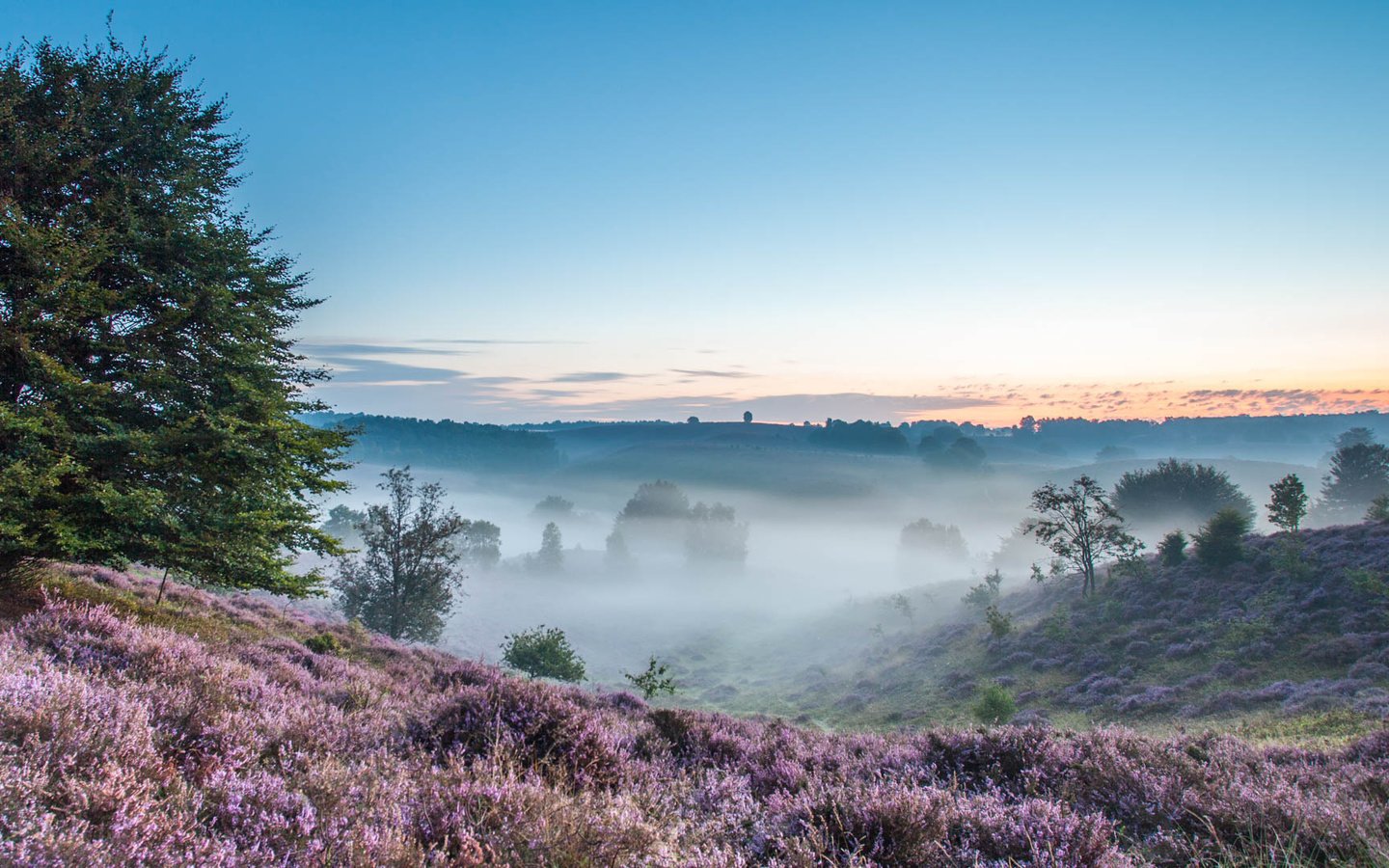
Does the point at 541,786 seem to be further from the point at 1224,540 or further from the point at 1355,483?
the point at 1355,483

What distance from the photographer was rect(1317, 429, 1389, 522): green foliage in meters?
62.4

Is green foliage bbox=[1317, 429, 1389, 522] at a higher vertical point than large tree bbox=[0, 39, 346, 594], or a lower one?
lower

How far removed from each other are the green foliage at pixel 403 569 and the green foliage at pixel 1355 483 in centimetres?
9765

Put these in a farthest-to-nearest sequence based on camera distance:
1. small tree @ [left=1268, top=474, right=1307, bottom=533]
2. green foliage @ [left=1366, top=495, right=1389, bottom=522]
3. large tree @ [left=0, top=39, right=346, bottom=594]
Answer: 1. small tree @ [left=1268, top=474, right=1307, bottom=533]
2. green foliage @ [left=1366, top=495, right=1389, bottom=522]
3. large tree @ [left=0, top=39, right=346, bottom=594]

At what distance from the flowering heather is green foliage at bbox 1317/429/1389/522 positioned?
90.1 metres

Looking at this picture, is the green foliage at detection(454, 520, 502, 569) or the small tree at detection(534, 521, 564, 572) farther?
the small tree at detection(534, 521, 564, 572)

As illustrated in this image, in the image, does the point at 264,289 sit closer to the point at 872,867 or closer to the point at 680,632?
the point at 872,867

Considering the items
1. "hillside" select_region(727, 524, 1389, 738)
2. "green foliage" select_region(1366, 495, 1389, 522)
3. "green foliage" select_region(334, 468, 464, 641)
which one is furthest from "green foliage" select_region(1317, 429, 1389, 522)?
"green foliage" select_region(334, 468, 464, 641)

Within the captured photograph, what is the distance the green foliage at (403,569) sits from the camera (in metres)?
30.3

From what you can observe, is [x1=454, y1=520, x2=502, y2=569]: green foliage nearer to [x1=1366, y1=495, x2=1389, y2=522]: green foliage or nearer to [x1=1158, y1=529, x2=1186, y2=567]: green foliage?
[x1=1158, y1=529, x2=1186, y2=567]: green foliage

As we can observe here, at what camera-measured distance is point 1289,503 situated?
103 ft

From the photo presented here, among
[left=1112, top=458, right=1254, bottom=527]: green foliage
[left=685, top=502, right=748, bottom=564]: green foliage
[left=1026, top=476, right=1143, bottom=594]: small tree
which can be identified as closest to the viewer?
[left=1026, top=476, right=1143, bottom=594]: small tree

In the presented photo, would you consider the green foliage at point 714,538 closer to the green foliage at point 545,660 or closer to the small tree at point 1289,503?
the green foliage at point 545,660

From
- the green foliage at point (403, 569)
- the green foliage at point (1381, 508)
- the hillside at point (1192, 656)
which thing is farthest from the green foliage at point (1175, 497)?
the green foliage at point (403, 569)
